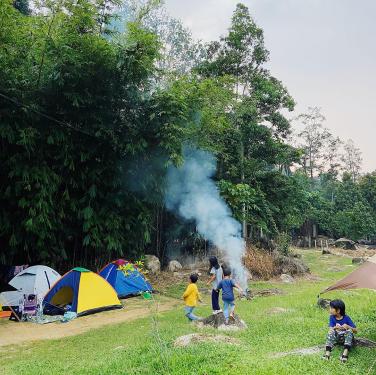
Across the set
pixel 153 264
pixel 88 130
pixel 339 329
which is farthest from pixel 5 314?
pixel 339 329

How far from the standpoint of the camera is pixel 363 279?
5.29 metres

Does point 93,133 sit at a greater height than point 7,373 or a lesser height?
greater

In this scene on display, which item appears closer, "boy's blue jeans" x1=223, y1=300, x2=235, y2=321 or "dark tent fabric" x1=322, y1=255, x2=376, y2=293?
"dark tent fabric" x1=322, y1=255, x2=376, y2=293

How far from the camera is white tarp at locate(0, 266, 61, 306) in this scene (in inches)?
402

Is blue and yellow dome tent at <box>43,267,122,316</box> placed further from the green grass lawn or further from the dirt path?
the green grass lawn

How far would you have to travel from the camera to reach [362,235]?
36.4 meters

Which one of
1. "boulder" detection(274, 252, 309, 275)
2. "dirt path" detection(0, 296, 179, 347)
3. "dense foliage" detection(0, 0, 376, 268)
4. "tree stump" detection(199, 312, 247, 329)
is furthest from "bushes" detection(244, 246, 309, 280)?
"tree stump" detection(199, 312, 247, 329)

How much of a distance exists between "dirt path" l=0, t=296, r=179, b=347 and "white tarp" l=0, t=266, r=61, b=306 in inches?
41.9

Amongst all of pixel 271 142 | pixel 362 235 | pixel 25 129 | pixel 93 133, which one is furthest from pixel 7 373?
pixel 362 235

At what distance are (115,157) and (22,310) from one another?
204 inches

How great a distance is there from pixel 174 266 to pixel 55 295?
22.2ft

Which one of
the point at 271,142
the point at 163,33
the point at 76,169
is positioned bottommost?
the point at 76,169

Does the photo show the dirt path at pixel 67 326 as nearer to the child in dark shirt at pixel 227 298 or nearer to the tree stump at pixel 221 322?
the tree stump at pixel 221 322

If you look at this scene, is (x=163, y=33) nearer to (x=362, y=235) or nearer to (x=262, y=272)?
(x=262, y=272)
